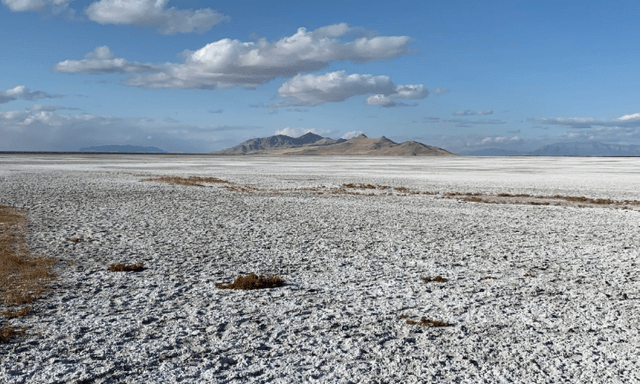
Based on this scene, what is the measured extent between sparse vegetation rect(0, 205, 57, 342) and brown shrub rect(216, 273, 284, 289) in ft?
11.6

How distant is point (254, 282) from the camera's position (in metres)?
10.9

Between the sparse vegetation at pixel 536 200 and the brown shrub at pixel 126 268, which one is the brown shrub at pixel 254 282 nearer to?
the brown shrub at pixel 126 268

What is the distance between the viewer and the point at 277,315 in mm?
9109

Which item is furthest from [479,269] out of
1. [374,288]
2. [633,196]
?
[633,196]

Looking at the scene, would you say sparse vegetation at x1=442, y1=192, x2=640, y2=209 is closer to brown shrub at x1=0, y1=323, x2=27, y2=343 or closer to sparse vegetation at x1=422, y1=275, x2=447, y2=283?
sparse vegetation at x1=422, y1=275, x2=447, y2=283

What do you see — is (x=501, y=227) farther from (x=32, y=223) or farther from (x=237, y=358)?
(x=32, y=223)

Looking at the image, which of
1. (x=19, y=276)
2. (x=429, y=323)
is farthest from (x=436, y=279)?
(x=19, y=276)

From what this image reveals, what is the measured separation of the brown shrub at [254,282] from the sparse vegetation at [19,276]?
3.54 meters

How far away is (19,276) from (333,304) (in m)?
6.81

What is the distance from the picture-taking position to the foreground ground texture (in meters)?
6.98

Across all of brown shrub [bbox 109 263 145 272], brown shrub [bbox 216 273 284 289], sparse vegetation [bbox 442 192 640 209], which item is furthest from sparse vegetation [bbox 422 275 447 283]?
sparse vegetation [bbox 442 192 640 209]

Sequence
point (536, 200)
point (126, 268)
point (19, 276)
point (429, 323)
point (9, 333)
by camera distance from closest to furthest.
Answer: point (9, 333)
point (429, 323)
point (19, 276)
point (126, 268)
point (536, 200)

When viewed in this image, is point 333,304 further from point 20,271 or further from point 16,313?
point 20,271

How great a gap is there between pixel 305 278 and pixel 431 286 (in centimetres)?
279
